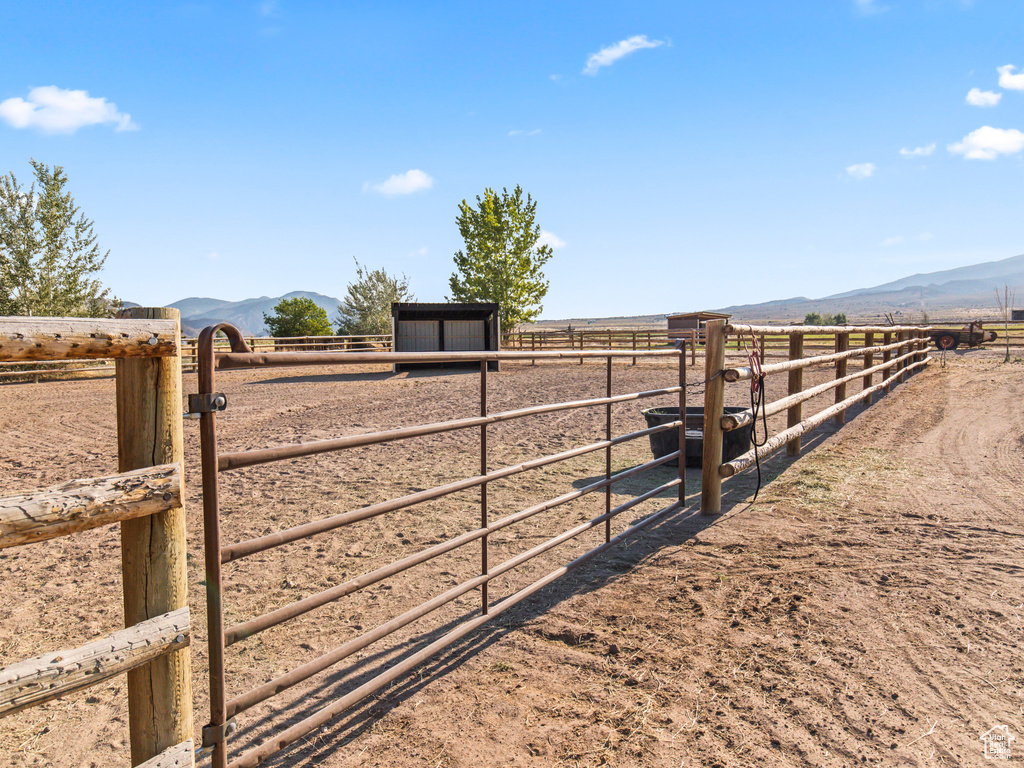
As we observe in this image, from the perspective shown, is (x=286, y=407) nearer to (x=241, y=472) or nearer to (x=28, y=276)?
(x=241, y=472)

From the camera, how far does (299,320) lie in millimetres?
36719

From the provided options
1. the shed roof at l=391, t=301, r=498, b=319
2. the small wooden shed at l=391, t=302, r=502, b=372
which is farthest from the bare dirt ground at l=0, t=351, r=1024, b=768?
the small wooden shed at l=391, t=302, r=502, b=372

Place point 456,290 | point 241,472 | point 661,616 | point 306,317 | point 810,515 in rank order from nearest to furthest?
point 661,616 → point 810,515 → point 241,472 → point 306,317 → point 456,290

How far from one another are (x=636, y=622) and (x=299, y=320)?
36.3 m

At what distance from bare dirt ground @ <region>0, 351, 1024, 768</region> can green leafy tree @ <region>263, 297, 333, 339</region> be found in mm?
30725

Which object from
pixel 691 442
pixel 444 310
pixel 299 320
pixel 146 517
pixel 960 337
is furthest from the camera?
pixel 299 320

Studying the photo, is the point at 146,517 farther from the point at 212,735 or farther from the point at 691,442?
the point at 691,442

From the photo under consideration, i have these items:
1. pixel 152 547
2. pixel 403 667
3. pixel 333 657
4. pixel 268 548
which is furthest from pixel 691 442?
pixel 152 547

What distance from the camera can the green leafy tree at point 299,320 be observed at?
1441 inches

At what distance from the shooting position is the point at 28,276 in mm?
23625

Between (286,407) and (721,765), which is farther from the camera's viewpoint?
(286,407)

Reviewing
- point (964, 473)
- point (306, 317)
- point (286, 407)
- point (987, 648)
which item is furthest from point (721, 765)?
point (306, 317)

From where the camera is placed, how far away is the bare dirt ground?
235cm

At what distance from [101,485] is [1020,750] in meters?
3.00
